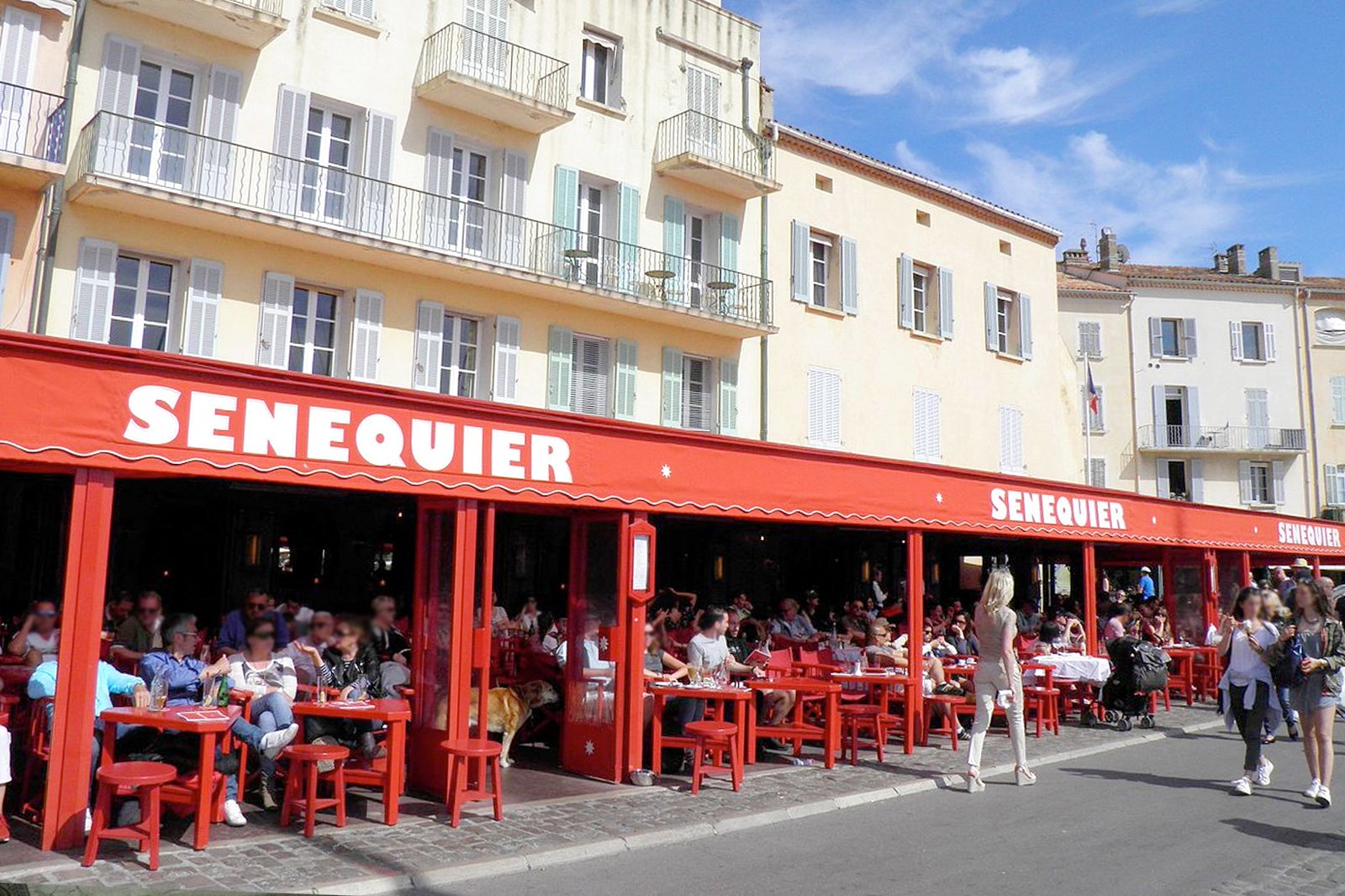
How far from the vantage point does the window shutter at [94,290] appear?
14055 millimetres

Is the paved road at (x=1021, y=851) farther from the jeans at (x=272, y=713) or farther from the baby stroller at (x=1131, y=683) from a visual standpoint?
the baby stroller at (x=1131, y=683)

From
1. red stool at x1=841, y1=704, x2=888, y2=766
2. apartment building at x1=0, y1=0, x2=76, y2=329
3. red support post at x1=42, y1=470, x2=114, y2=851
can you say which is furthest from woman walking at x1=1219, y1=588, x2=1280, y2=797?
apartment building at x1=0, y1=0, x2=76, y2=329

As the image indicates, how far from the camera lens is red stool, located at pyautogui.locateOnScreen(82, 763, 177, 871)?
6.18 meters

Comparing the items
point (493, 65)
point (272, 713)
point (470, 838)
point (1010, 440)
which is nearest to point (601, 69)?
point (493, 65)

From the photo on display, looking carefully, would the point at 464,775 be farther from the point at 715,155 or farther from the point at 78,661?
the point at 715,155

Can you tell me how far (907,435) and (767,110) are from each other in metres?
7.46

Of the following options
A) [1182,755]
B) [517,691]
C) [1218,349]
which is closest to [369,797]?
[517,691]

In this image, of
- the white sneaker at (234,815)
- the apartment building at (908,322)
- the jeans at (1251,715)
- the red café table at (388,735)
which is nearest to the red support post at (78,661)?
the white sneaker at (234,815)

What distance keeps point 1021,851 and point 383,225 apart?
42.6ft

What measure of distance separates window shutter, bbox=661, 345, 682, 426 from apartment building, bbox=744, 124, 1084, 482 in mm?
2004

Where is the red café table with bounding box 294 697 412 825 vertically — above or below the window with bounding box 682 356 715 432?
below

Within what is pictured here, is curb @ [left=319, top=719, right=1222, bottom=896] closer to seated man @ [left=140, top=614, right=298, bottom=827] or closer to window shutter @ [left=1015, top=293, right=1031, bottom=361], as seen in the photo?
seated man @ [left=140, top=614, right=298, bottom=827]

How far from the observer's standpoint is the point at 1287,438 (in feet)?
131

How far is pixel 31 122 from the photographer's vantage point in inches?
546
